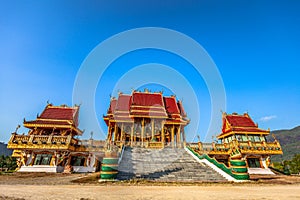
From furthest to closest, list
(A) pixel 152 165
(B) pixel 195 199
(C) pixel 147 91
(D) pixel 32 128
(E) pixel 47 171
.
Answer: (C) pixel 147 91, (D) pixel 32 128, (E) pixel 47 171, (A) pixel 152 165, (B) pixel 195 199

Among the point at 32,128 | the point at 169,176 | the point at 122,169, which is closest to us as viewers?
the point at 169,176

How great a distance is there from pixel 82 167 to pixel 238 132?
18244mm

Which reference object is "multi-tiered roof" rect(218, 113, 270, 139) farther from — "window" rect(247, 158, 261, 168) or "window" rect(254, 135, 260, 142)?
"window" rect(247, 158, 261, 168)

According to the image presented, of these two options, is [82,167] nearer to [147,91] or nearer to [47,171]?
[47,171]

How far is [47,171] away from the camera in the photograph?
45.3ft

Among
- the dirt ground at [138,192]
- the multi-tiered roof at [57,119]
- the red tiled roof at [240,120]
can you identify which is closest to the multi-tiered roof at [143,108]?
the multi-tiered roof at [57,119]

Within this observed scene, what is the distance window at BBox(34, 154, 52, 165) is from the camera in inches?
568

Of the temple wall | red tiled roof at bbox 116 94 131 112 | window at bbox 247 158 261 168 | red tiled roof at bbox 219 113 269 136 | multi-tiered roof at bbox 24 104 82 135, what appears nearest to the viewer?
the temple wall

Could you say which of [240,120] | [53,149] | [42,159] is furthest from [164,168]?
[240,120]

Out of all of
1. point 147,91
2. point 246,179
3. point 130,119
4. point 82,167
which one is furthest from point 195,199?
point 147,91

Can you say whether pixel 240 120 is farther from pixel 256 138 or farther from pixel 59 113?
pixel 59 113

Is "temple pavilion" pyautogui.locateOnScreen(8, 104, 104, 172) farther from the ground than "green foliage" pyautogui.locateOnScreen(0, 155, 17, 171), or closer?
farther from the ground

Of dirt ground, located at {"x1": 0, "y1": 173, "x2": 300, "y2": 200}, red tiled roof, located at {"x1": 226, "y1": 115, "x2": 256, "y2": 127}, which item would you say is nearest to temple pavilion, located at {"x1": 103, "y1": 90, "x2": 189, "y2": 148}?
red tiled roof, located at {"x1": 226, "y1": 115, "x2": 256, "y2": 127}

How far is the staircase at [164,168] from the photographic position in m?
9.02
